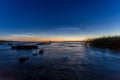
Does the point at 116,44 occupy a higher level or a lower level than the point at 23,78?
higher

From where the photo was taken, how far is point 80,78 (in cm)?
948

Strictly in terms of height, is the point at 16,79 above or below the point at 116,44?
below

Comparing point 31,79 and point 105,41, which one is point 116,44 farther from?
point 31,79

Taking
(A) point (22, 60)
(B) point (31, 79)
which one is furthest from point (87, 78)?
(A) point (22, 60)

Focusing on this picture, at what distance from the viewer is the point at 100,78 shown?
9438 mm

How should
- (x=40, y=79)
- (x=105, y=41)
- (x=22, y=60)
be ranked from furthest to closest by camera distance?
(x=105, y=41) → (x=22, y=60) → (x=40, y=79)

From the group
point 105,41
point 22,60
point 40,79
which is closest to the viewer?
point 40,79

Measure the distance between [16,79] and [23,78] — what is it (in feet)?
1.82

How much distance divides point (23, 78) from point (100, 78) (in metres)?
6.44

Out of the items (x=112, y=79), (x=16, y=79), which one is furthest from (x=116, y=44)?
(x=16, y=79)

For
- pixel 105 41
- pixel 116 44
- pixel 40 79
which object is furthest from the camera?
pixel 105 41

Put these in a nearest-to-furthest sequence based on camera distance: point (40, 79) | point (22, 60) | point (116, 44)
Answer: point (40, 79) → point (22, 60) → point (116, 44)

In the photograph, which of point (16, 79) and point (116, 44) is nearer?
point (16, 79)

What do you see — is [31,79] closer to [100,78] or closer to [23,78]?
[23,78]
